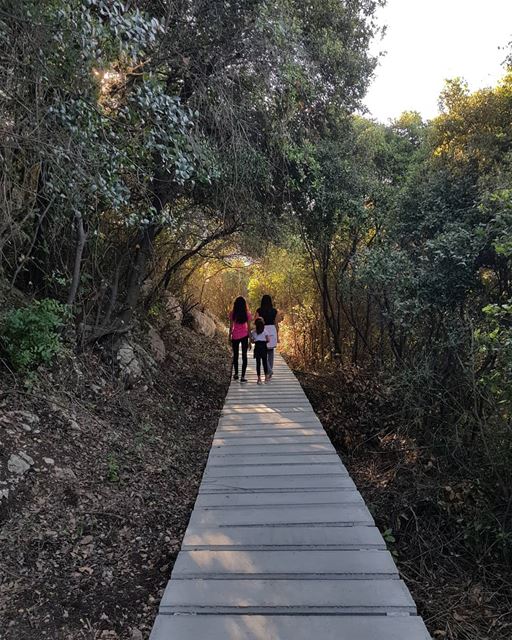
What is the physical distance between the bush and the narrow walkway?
6.39ft

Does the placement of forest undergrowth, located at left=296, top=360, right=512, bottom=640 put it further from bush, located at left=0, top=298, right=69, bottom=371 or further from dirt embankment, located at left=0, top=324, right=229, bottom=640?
bush, located at left=0, top=298, right=69, bottom=371

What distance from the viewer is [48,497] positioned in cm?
324

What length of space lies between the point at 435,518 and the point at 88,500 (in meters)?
2.92

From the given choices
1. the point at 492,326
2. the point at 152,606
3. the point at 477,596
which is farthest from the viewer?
the point at 492,326

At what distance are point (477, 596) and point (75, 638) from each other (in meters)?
2.65

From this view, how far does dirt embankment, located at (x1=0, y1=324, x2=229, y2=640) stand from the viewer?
2.46 metres

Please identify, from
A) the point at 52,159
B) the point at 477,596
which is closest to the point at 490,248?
the point at 477,596

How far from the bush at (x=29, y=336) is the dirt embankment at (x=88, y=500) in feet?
0.69

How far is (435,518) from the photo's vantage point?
3.91m

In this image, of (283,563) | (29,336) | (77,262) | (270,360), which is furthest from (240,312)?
(283,563)

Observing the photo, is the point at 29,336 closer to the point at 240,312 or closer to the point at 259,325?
the point at 240,312

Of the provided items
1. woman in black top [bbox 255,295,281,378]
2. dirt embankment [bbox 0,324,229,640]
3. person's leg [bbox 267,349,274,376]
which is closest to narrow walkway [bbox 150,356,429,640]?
dirt embankment [bbox 0,324,229,640]

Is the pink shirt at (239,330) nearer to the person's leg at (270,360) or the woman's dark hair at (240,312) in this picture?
the woman's dark hair at (240,312)

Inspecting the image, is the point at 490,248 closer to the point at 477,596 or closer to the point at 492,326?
the point at 492,326
